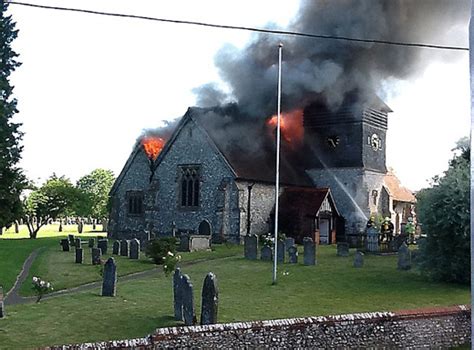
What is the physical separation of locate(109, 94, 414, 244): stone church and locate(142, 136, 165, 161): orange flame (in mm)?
576

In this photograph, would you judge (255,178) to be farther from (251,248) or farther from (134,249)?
(134,249)

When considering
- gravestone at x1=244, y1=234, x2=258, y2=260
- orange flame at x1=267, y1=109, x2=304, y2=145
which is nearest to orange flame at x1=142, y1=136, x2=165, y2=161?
orange flame at x1=267, y1=109, x2=304, y2=145

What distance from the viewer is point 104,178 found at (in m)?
109

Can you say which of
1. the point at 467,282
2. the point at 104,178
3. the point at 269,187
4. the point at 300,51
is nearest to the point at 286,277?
the point at 467,282

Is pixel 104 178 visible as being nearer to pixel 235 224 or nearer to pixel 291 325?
pixel 235 224

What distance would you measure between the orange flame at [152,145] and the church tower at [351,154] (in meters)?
11.2

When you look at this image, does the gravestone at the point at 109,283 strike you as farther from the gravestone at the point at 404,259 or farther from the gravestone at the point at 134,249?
the gravestone at the point at 404,259

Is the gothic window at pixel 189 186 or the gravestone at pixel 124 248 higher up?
the gothic window at pixel 189 186

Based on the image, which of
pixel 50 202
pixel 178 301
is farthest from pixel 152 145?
pixel 178 301

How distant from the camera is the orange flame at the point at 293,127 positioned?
45.0 metres

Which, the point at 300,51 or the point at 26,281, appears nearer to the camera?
the point at 26,281

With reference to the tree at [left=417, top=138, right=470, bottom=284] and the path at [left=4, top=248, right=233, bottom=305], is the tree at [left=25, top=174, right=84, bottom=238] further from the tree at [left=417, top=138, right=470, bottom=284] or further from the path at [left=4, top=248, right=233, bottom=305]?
the tree at [left=417, top=138, right=470, bottom=284]

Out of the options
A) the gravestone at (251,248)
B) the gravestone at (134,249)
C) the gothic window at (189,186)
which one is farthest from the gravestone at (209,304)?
the gothic window at (189,186)

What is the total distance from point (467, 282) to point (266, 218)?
20.7 metres
